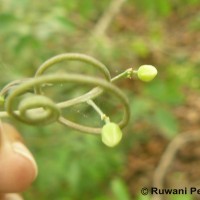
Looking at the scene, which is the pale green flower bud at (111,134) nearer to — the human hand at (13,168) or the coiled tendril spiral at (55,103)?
the coiled tendril spiral at (55,103)

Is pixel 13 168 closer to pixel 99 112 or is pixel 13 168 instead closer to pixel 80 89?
pixel 99 112

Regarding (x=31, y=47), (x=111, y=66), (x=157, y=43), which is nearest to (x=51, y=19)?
(x=31, y=47)

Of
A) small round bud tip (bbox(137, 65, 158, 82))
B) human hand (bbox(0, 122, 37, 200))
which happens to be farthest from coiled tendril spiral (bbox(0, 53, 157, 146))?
human hand (bbox(0, 122, 37, 200))

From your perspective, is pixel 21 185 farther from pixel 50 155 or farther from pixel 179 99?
pixel 179 99

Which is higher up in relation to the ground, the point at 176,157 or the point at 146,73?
the point at 176,157

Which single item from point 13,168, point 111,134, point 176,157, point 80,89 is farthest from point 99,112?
point 176,157
